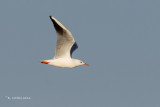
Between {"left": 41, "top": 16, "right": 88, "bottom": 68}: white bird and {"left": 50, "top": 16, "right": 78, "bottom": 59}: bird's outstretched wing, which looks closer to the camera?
{"left": 50, "top": 16, "right": 78, "bottom": 59}: bird's outstretched wing

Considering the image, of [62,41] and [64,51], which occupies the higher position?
[62,41]

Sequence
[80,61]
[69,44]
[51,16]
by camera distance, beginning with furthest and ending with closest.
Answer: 1. [80,61]
2. [69,44]
3. [51,16]

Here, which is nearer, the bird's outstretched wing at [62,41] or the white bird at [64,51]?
the bird's outstretched wing at [62,41]

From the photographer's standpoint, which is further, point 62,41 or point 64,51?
point 64,51

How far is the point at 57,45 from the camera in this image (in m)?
28.0

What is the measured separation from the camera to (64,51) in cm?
2839

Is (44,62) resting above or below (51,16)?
below

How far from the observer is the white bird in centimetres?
2669

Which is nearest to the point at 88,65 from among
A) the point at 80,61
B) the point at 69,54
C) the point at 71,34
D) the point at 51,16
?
the point at 80,61

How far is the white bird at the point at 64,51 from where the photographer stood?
1051 inches

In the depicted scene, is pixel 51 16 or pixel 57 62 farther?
pixel 57 62

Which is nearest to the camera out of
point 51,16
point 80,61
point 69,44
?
point 51,16

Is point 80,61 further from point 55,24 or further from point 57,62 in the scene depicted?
point 55,24

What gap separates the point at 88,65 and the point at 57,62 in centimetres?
380
